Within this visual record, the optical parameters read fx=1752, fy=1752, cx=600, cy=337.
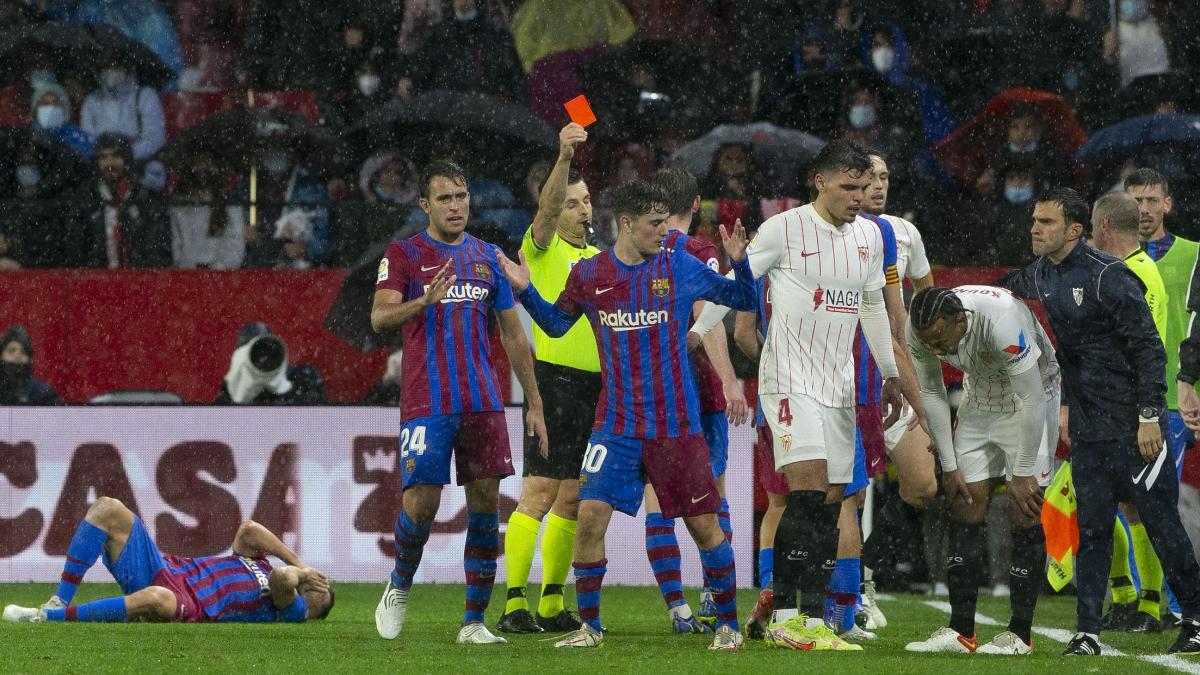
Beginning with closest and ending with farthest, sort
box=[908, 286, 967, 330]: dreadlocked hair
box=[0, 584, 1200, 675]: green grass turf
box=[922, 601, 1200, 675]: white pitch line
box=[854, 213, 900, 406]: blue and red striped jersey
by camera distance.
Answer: box=[0, 584, 1200, 675]: green grass turf
box=[922, 601, 1200, 675]: white pitch line
box=[908, 286, 967, 330]: dreadlocked hair
box=[854, 213, 900, 406]: blue and red striped jersey

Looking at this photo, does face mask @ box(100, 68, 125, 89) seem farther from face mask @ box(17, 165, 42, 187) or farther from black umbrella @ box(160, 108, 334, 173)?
black umbrella @ box(160, 108, 334, 173)

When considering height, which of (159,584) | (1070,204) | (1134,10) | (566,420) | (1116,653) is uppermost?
(1134,10)

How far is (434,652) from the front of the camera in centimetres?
743

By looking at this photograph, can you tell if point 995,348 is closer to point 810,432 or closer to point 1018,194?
point 810,432

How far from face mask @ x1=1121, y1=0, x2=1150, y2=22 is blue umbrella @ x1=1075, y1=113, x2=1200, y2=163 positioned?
1.95 meters

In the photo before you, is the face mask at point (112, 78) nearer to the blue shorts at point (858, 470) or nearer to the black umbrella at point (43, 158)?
the black umbrella at point (43, 158)

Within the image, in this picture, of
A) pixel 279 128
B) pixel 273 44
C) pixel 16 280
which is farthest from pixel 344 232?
pixel 273 44

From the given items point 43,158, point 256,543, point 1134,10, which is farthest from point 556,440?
point 1134,10

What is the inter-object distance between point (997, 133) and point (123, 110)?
771cm

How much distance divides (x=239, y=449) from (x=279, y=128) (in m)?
3.50

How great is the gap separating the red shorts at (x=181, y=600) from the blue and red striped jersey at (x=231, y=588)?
0.05ft

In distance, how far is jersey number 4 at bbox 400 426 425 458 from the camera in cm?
791

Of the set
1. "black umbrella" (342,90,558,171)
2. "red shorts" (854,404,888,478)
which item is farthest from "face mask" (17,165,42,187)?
"red shorts" (854,404,888,478)

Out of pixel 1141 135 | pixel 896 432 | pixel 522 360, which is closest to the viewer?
pixel 522 360
